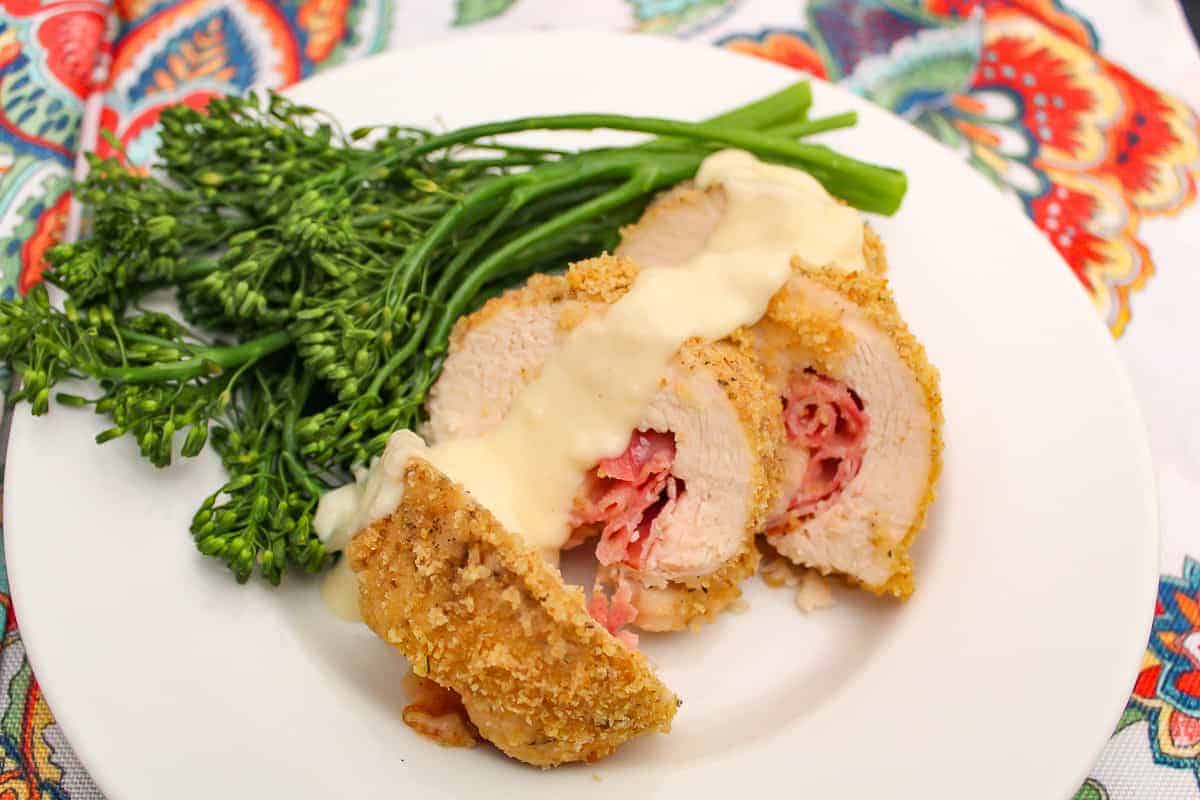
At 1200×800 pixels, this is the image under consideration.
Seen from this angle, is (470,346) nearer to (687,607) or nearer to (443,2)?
(687,607)

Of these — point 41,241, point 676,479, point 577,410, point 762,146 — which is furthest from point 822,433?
point 41,241

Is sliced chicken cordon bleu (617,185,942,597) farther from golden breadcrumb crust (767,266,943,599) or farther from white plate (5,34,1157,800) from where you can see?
white plate (5,34,1157,800)

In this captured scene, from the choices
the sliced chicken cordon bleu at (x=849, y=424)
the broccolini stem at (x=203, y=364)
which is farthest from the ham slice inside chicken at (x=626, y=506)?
the broccolini stem at (x=203, y=364)

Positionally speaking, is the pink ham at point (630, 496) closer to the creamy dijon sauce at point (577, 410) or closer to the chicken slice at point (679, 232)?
the creamy dijon sauce at point (577, 410)

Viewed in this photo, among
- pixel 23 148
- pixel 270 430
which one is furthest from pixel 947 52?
pixel 23 148

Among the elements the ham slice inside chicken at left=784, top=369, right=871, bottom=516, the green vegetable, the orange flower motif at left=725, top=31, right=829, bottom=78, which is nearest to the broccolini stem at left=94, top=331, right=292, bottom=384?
the green vegetable

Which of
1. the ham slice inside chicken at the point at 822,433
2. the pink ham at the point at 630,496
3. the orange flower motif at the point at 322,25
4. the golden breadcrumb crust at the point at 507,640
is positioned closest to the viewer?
the golden breadcrumb crust at the point at 507,640
